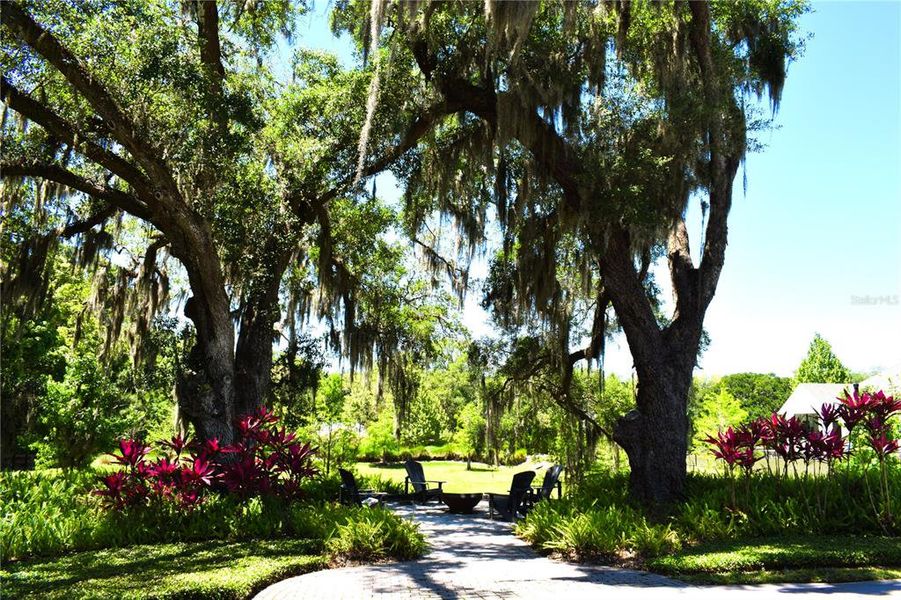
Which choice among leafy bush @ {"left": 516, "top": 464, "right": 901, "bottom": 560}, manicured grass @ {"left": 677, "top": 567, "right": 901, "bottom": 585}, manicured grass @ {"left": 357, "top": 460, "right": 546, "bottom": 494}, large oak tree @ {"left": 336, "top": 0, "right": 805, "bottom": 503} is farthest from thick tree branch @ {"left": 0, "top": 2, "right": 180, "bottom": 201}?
manicured grass @ {"left": 357, "top": 460, "right": 546, "bottom": 494}

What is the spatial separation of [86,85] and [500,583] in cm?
746

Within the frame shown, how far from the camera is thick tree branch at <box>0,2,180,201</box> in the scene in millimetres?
7555

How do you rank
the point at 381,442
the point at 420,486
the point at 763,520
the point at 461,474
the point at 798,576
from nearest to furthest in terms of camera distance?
the point at 798,576, the point at 763,520, the point at 420,486, the point at 461,474, the point at 381,442

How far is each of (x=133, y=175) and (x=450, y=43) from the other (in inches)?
199

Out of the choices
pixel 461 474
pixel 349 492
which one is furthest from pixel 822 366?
pixel 349 492

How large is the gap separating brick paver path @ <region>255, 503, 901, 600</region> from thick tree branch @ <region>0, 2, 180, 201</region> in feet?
18.9

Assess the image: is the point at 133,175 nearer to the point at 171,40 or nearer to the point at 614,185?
the point at 171,40

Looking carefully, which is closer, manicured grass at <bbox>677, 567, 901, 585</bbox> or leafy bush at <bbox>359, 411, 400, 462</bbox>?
manicured grass at <bbox>677, 567, 901, 585</bbox>

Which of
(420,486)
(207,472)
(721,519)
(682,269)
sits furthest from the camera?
(420,486)

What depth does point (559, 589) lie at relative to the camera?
569 cm

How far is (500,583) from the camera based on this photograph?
5.94 meters

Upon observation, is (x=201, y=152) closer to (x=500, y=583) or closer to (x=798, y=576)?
(x=500, y=583)

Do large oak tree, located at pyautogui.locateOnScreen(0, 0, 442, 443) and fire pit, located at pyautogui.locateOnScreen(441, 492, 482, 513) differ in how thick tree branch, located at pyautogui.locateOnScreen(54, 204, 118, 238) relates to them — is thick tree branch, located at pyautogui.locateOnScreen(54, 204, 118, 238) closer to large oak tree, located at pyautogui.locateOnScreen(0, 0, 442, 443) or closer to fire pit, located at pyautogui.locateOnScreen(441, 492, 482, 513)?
large oak tree, located at pyautogui.locateOnScreen(0, 0, 442, 443)

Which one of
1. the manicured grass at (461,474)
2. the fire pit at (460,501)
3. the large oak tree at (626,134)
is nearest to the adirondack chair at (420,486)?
the fire pit at (460,501)
